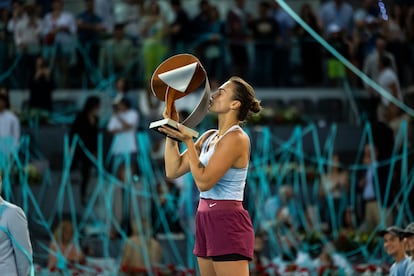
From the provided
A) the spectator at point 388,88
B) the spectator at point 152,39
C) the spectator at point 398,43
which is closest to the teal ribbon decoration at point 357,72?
the spectator at point 388,88

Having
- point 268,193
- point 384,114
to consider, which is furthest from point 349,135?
point 268,193

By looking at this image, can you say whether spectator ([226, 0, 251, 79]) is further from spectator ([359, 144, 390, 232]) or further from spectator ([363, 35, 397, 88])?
spectator ([359, 144, 390, 232])

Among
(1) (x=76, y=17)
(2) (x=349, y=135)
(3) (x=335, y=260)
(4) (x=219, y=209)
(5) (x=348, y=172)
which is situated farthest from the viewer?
(1) (x=76, y=17)

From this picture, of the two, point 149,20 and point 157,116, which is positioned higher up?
point 149,20

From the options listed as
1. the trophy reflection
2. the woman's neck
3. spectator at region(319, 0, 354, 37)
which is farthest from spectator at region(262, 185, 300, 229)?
the trophy reflection

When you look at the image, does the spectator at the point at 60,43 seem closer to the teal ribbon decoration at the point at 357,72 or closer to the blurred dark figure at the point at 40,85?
the blurred dark figure at the point at 40,85

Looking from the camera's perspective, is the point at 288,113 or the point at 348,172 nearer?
the point at 348,172

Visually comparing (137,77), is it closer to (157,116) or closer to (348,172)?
(157,116)

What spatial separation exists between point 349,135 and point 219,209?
30.9 ft

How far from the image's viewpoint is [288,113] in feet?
53.3

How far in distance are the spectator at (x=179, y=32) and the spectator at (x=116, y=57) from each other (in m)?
0.58

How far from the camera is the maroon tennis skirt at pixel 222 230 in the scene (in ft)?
19.0

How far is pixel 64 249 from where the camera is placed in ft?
37.2

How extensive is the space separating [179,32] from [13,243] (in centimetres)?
967
